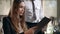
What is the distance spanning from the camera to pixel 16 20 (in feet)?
3.96

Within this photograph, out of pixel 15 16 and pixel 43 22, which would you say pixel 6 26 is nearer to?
pixel 15 16

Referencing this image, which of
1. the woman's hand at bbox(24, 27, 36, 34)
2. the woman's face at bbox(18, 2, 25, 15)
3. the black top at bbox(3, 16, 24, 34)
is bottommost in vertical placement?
the woman's hand at bbox(24, 27, 36, 34)

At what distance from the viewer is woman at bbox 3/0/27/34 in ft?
3.91

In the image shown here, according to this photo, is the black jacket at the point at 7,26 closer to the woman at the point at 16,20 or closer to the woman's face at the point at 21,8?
the woman at the point at 16,20

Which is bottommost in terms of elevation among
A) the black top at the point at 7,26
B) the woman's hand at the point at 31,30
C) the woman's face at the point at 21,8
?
the woman's hand at the point at 31,30

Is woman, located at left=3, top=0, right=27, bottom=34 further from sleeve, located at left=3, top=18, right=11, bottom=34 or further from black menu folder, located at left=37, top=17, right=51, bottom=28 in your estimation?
black menu folder, located at left=37, top=17, right=51, bottom=28

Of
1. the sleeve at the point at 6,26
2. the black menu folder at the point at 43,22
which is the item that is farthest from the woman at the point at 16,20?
the black menu folder at the point at 43,22

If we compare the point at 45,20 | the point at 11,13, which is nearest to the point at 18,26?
the point at 11,13

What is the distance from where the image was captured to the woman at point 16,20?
119 cm

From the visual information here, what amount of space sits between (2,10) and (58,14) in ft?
1.59

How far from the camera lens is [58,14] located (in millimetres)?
1255

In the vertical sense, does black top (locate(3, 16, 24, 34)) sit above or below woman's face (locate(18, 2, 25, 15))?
below

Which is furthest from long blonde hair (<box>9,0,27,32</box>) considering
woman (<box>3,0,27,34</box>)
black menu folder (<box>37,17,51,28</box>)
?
black menu folder (<box>37,17,51,28</box>)

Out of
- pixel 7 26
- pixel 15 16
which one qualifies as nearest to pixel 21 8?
pixel 15 16
